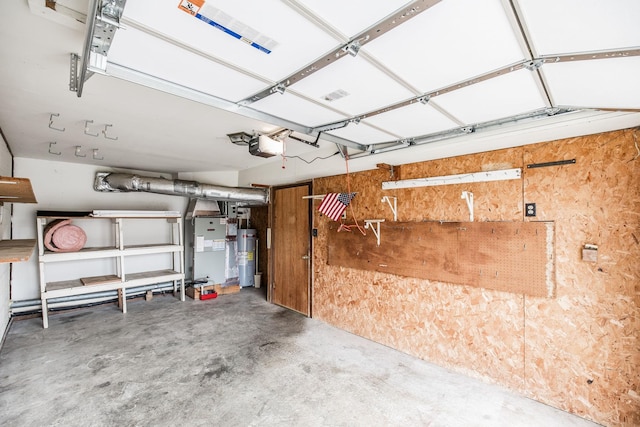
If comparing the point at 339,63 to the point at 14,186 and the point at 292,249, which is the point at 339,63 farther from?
the point at 292,249

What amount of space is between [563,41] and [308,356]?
10.4 ft

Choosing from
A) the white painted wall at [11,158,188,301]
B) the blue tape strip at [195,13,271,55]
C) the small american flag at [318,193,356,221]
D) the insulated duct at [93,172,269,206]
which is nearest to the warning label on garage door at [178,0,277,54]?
the blue tape strip at [195,13,271,55]

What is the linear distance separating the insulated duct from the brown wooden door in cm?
47

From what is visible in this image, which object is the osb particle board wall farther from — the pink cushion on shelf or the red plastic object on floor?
the pink cushion on shelf

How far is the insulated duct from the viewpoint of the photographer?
14.4 ft

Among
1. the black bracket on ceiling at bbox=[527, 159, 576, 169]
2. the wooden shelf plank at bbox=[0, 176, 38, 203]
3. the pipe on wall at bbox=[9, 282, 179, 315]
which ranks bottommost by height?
the pipe on wall at bbox=[9, 282, 179, 315]

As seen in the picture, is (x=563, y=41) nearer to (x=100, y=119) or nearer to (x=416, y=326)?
(x=416, y=326)

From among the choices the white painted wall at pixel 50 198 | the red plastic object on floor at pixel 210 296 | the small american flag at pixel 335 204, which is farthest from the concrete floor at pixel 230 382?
the small american flag at pixel 335 204

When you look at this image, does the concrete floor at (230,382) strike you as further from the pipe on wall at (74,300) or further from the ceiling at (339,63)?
the ceiling at (339,63)

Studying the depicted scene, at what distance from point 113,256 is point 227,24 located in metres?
4.82

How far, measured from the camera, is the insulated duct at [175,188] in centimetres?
439

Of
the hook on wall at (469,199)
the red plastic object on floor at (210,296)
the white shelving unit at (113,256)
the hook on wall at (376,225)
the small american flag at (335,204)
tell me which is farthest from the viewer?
the red plastic object on floor at (210,296)

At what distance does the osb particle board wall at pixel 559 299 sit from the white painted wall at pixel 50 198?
506cm

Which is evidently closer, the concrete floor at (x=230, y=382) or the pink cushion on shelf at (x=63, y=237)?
the concrete floor at (x=230, y=382)
